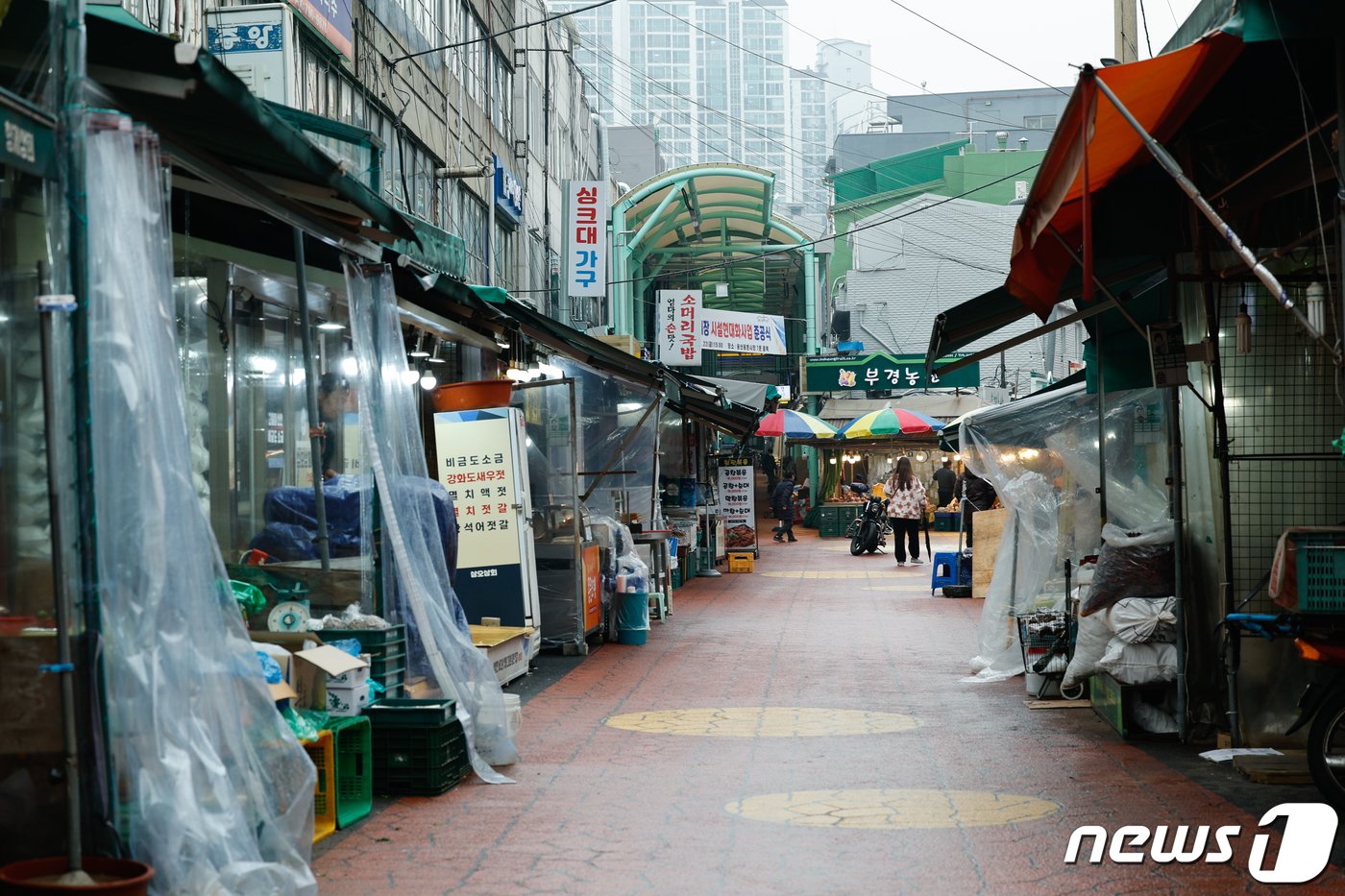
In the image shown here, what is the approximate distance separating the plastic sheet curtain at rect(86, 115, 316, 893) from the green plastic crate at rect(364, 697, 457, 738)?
2031 millimetres

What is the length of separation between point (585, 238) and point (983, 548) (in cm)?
896

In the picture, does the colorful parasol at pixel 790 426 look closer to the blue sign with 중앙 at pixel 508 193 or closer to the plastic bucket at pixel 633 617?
the blue sign with 중앙 at pixel 508 193

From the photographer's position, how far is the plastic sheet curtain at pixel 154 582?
14.7ft

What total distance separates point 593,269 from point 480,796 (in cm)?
1718

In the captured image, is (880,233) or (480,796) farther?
(880,233)

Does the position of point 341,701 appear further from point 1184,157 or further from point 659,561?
point 659,561

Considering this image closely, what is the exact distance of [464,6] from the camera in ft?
72.8

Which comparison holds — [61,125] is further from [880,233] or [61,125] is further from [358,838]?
[880,233]

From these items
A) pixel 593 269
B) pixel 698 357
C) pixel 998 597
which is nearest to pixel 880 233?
pixel 698 357

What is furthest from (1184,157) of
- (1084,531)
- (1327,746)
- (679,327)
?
(679,327)

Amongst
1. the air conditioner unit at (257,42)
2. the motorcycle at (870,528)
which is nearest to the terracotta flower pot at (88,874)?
the air conditioner unit at (257,42)

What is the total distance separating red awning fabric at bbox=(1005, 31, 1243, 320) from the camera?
5.54 m

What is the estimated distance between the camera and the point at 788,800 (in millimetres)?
6980

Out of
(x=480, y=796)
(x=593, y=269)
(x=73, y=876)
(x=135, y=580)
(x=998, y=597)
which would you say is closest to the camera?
(x=73, y=876)
